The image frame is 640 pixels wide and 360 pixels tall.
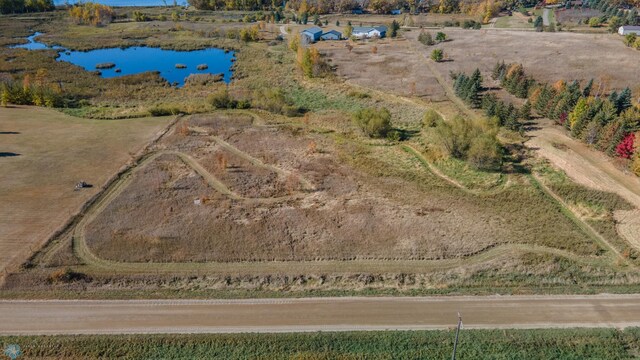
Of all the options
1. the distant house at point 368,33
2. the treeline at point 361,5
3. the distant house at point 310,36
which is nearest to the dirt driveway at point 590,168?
the distant house at point 368,33

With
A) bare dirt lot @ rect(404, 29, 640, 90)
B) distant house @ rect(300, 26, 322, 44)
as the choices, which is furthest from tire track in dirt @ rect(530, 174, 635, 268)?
distant house @ rect(300, 26, 322, 44)

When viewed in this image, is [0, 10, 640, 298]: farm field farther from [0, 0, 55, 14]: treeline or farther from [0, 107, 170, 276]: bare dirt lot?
[0, 0, 55, 14]: treeline

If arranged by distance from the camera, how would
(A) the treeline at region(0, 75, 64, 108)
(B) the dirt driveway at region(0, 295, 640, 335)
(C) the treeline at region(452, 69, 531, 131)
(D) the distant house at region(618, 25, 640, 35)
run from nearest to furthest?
(B) the dirt driveway at region(0, 295, 640, 335) < (C) the treeline at region(452, 69, 531, 131) < (A) the treeline at region(0, 75, 64, 108) < (D) the distant house at region(618, 25, 640, 35)

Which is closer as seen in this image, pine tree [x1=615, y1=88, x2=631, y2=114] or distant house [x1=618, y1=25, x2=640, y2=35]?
pine tree [x1=615, y1=88, x2=631, y2=114]

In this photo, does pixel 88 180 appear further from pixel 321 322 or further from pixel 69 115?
pixel 321 322

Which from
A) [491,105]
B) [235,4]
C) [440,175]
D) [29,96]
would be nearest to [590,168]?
[440,175]

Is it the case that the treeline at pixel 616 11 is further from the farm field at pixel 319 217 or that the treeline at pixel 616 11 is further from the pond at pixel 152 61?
the pond at pixel 152 61

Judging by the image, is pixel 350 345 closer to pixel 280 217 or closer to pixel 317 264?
pixel 317 264
